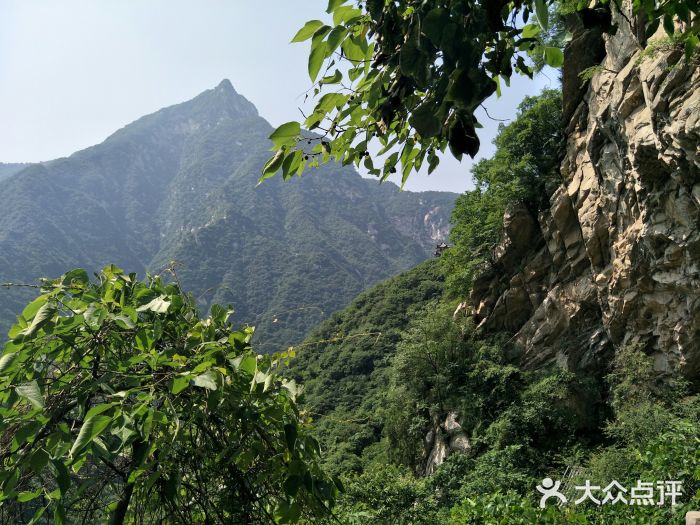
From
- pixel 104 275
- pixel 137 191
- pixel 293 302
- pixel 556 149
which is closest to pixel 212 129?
pixel 137 191

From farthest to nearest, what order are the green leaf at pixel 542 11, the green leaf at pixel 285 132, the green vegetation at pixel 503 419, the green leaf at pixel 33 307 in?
the green vegetation at pixel 503 419, the green leaf at pixel 33 307, the green leaf at pixel 285 132, the green leaf at pixel 542 11

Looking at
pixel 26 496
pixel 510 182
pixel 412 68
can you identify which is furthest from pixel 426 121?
pixel 510 182

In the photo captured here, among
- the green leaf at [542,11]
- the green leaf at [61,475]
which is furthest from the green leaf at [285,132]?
the green leaf at [61,475]

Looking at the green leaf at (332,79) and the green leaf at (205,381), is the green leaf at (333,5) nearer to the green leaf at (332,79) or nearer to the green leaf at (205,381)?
the green leaf at (332,79)

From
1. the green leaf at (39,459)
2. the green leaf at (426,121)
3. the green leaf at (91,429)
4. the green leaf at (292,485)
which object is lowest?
the green leaf at (292,485)

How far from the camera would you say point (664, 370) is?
464 inches

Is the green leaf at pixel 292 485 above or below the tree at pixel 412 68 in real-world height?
below

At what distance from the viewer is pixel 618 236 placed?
12.2 meters

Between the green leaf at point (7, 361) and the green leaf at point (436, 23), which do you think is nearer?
the green leaf at point (436, 23)

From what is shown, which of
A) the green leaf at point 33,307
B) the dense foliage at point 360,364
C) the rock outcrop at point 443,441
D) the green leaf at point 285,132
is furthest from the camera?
the dense foliage at point 360,364

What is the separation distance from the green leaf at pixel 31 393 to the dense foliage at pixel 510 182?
1626cm

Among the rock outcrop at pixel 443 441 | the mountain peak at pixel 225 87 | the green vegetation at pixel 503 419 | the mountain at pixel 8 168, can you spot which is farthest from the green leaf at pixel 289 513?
the mountain peak at pixel 225 87

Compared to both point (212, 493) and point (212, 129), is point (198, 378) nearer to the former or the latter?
point (212, 493)

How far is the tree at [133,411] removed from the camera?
104 cm
